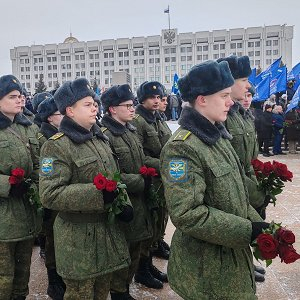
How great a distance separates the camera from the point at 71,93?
2830mm

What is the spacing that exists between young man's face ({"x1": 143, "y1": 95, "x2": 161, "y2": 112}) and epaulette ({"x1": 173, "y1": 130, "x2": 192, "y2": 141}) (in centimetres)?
247

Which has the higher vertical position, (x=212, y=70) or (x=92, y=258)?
(x=212, y=70)

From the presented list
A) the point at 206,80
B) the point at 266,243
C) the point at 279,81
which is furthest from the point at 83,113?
the point at 279,81

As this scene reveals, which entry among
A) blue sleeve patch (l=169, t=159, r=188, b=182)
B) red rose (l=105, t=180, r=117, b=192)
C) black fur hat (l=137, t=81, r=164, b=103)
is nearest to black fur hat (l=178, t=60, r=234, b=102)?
blue sleeve patch (l=169, t=159, r=188, b=182)

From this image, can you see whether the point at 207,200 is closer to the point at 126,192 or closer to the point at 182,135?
the point at 182,135

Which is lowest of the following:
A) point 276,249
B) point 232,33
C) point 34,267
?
point 34,267

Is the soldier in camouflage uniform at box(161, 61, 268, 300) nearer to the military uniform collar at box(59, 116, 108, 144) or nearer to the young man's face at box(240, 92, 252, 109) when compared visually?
the military uniform collar at box(59, 116, 108, 144)

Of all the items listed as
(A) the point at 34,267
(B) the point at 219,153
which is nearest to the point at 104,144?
(B) the point at 219,153

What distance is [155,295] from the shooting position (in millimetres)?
3756

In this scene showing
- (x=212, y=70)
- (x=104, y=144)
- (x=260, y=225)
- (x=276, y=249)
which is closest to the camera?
(x=276, y=249)

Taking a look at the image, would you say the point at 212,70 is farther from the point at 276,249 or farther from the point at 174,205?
the point at 276,249

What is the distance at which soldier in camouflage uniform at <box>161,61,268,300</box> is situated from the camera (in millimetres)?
1972

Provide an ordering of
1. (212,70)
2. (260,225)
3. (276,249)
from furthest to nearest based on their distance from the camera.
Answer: (212,70), (260,225), (276,249)

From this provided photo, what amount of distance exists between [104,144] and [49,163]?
50 cm
